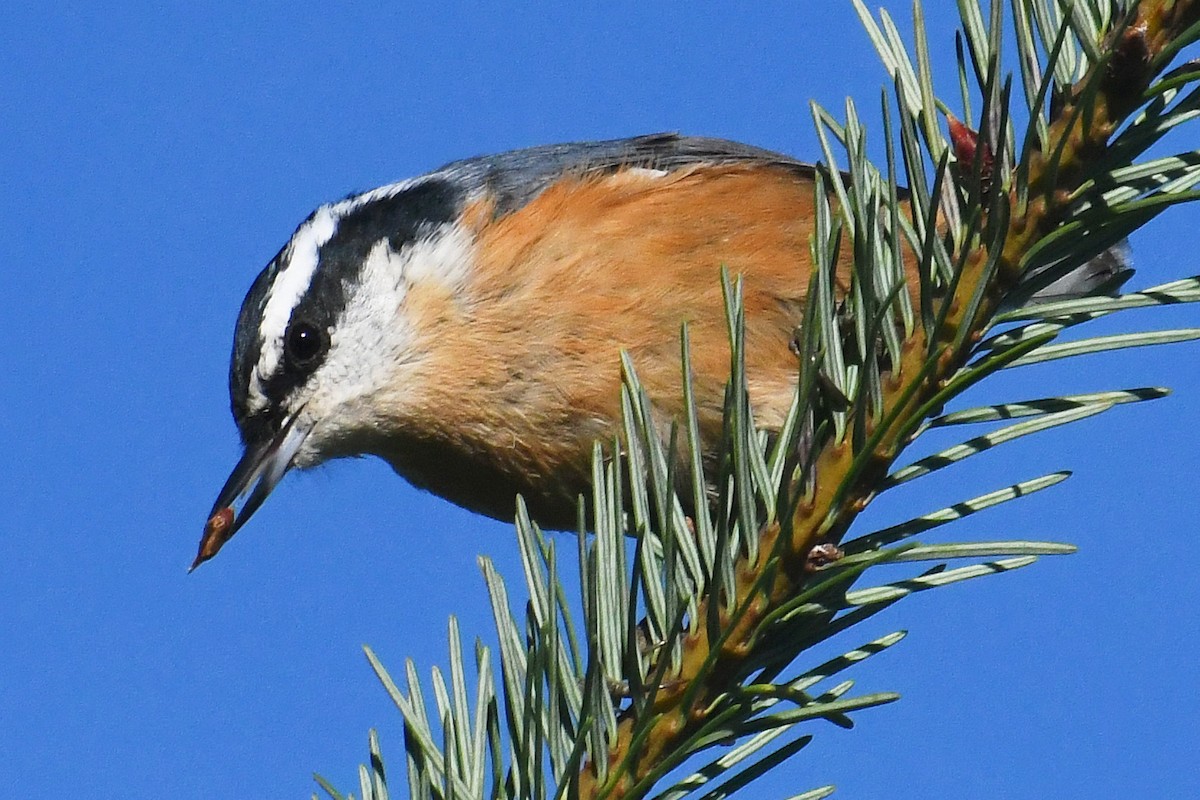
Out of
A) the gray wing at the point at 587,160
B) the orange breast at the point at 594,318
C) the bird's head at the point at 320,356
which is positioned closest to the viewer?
the orange breast at the point at 594,318

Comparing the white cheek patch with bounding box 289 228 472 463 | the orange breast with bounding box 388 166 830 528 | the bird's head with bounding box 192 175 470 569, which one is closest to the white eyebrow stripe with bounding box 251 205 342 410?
the bird's head with bounding box 192 175 470 569

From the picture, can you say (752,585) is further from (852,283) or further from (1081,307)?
(1081,307)

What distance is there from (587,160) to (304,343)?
87 centimetres

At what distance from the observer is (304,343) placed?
3.26 metres

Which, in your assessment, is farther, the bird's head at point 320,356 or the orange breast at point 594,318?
the bird's head at point 320,356

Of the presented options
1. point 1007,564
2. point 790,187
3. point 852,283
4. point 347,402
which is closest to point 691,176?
point 790,187

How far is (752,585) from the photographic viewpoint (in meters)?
1.50

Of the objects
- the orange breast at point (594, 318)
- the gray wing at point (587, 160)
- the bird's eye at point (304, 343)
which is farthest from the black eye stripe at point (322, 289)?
the orange breast at point (594, 318)

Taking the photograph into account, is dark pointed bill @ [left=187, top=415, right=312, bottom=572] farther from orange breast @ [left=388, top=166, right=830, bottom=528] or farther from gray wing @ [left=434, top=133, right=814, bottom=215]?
gray wing @ [left=434, top=133, right=814, bottom=215]

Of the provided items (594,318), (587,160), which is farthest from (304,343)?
(587,160)

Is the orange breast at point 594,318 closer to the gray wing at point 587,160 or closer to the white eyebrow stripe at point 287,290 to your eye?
the gray wing at point 587,160

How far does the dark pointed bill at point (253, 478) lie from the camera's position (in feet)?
10.3

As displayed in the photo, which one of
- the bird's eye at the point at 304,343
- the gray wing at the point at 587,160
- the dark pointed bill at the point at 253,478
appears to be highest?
the gray wing at the point at 587,160

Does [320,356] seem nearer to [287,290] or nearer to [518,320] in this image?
[287,290]
